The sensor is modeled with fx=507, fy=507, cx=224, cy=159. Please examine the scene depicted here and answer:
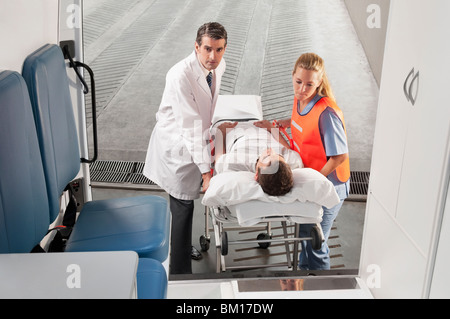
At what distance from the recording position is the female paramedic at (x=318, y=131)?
3.08 m

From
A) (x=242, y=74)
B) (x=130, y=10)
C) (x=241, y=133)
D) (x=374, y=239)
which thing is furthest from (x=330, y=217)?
(x=130, y=10)

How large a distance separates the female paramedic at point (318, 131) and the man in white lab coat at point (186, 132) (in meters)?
0.55

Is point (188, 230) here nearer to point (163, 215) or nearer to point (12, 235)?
point (163, 215)

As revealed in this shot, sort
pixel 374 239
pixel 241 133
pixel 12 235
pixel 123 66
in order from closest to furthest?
1. pixel 12 235
2. pixel 374 239
3. pixel 241 133
4. pixel 123 66

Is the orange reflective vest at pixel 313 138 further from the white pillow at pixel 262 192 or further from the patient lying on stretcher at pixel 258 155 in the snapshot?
the white pillow at pixel 262 192

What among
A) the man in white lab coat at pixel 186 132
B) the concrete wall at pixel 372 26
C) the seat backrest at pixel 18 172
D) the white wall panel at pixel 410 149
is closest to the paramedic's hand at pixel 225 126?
the man in white lab coat at pixel 186 132

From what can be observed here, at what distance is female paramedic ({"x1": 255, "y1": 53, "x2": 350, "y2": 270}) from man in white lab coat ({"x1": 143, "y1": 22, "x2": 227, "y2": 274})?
0.55 meters

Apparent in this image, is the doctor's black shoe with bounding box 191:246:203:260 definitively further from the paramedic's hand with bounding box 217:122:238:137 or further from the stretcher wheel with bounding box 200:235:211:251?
the paramedic's hand with bounding box 217:122:238:137

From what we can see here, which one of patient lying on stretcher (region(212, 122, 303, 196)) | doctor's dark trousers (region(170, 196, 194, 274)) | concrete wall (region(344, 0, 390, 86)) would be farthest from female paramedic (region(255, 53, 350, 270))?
concrete wall (region(344, 0, 390, 86))

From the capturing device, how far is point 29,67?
2246mm

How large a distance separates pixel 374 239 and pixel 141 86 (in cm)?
552

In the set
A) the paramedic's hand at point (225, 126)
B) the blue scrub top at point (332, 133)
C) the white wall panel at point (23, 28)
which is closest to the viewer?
the white wall panel at point (23, 28)

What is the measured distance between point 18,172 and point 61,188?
602 mm

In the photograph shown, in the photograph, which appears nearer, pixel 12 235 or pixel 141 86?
pixel 12 235
